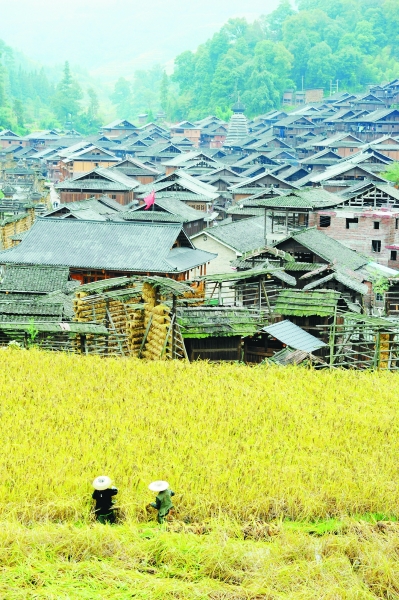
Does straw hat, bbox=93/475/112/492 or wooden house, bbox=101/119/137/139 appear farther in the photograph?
wooden house, bbox=101/119/137/139

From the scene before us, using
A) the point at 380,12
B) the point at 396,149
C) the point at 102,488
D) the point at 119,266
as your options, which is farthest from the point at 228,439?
the point at 380,12

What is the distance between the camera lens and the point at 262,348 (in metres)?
20.6

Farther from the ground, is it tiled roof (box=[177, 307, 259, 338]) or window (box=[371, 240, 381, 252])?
window (box=[371, 240, 381, 252])

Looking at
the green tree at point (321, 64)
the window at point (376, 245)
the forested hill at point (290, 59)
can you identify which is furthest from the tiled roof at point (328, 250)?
the green tree at point (321, 64)

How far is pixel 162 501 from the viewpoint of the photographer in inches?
352

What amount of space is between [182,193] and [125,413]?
139 feet

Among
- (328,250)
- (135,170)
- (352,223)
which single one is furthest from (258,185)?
(328,250)

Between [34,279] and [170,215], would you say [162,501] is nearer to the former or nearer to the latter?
[34,279]

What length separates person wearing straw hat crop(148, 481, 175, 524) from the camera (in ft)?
29.3

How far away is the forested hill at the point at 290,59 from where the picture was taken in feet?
347

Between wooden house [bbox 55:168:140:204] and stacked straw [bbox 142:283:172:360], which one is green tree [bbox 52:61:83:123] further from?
stacked straw [bbox 142:283:172:360]

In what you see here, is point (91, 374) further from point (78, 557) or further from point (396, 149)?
point (396, 149)

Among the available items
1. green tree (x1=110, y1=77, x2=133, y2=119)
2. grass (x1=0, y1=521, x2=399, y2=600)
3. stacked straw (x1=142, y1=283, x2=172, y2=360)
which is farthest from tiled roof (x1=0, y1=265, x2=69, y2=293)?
green tree (x1=110, y1=77, x2=133, y2=119)

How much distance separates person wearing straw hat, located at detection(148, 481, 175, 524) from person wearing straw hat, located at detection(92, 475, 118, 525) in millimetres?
507
